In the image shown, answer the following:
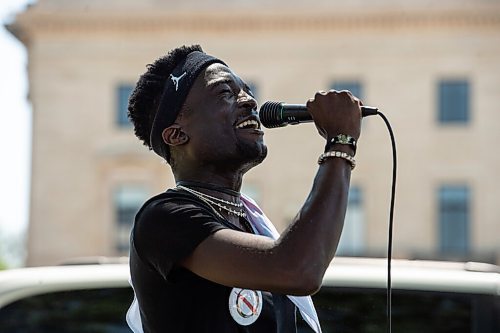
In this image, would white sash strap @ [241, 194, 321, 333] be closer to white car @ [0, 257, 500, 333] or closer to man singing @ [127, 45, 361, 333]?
man singing @ [127, 45, 361, 333]

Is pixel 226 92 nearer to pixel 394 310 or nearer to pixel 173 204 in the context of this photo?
pixel 173 204

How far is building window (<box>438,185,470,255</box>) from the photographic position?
3347 centimetres

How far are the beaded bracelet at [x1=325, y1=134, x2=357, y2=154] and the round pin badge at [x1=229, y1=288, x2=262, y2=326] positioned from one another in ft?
1.22

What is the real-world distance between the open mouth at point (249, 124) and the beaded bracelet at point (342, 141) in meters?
0.23

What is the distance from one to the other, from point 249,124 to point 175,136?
18cm

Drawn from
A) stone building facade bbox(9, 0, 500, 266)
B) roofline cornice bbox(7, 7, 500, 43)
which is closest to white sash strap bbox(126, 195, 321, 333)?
stone building facade bbox(9, 0, 500, 266)

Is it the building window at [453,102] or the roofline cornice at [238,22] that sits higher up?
the roofline cornice at [238,22]

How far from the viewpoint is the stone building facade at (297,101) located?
110 ft

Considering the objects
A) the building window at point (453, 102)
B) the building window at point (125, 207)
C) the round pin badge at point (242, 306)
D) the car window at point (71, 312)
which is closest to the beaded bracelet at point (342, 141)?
the round pin badge at point (242, 306)

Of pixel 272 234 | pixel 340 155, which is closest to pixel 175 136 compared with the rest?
pixel 272 234

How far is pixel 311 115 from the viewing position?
2.54 metres

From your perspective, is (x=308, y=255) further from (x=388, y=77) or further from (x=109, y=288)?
(x=388, y=77)

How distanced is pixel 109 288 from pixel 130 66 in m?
30.7

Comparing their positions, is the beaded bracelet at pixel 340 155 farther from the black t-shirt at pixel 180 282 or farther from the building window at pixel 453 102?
the building window at pixel 453 102
